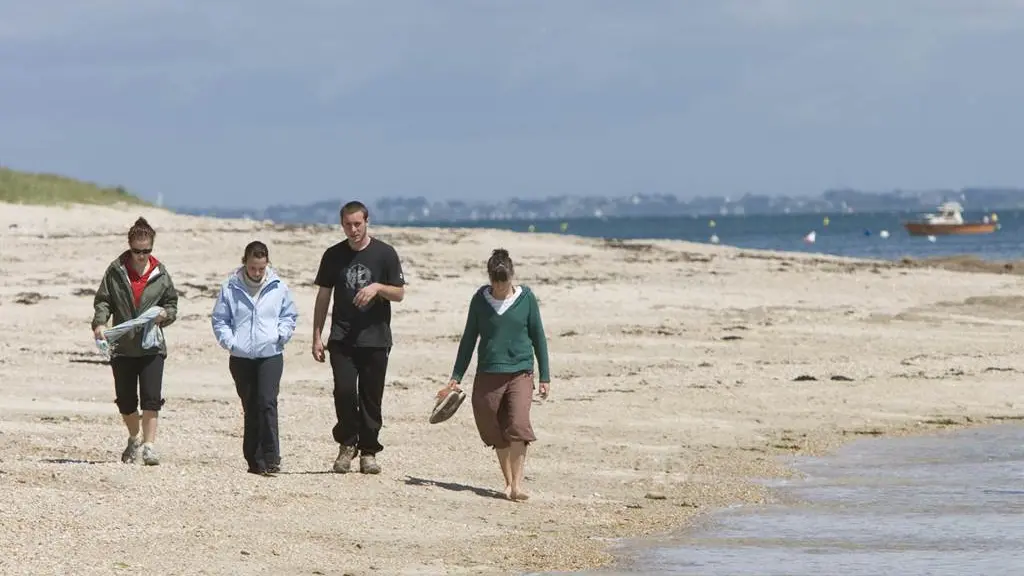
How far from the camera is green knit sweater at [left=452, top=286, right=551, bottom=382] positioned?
35.3ft

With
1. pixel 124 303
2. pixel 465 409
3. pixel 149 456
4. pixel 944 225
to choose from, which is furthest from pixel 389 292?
pixel 944 225

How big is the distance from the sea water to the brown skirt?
1235 mm

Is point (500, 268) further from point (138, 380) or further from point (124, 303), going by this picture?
point (138, 380)

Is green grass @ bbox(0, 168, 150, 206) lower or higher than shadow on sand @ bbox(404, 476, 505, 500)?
higher

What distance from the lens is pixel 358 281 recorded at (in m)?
10.9

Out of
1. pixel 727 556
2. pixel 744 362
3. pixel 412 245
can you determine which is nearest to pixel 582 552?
pixel 727 556

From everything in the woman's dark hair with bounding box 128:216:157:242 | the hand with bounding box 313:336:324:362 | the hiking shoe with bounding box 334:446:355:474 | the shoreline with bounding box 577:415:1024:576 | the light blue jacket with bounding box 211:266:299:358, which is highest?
the woman's dark hair with bounding box 128:216:157:242

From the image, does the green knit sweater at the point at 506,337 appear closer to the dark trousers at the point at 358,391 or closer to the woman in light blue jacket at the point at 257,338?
the dark trousers at the point at 358,391

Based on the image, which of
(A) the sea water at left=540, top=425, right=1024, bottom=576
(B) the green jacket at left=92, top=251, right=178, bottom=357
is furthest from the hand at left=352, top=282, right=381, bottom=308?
(A) the sea water at left=540, top=425, right=1024, bottom=576

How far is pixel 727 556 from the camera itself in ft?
31.9

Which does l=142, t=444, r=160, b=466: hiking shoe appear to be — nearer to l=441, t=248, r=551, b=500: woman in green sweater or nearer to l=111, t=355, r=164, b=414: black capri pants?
l=111, t=355, r=164, b=414: black capri pants

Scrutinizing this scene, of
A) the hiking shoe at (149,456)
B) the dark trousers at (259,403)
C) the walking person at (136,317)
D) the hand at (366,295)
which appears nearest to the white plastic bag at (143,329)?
the walking person at (136,317)

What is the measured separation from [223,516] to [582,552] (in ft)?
6.35

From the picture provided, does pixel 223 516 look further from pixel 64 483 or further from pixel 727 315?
pixel 727 315
